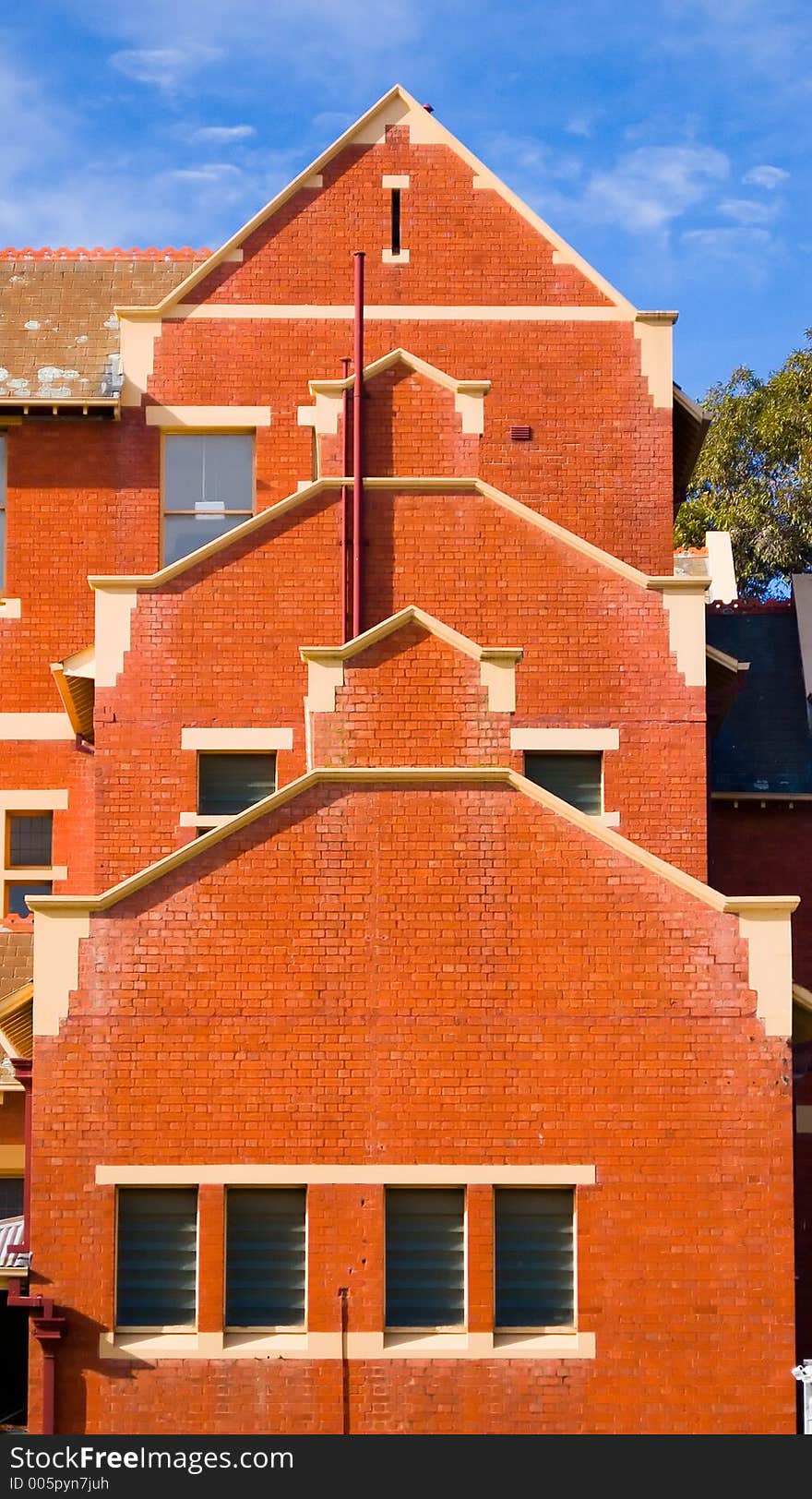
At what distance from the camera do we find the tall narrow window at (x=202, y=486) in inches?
1028

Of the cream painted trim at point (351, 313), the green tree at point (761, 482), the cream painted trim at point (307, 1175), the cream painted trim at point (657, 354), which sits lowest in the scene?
the cream painted trim at point (307, 1175)

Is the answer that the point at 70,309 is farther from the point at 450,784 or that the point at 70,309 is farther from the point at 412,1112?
the point at 412,1112

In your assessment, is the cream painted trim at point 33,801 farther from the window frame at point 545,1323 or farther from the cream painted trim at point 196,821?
the window frame at point 545,1323

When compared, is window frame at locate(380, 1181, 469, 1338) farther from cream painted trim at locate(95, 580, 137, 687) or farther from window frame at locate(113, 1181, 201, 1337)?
cream painted trim at locate(95, 580, 137, 687)

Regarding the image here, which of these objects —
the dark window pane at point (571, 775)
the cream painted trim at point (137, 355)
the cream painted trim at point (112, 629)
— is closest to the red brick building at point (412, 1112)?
the dark window pane at point (571, 775)

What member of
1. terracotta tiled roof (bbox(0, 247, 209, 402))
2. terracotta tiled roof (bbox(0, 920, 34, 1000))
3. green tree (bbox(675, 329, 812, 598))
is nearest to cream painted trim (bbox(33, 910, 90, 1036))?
terracotta tiled roof (bbox(0, 920, 34, 1000))

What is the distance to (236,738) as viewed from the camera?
22.7 meters

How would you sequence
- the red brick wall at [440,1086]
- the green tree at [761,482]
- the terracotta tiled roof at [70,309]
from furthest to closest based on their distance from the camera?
1. the green tree at [761,482]
2. the terracotta tiled roof at [70,309]
3. the red brick wall at [440,1086]

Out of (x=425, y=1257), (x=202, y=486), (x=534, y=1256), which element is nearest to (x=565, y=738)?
(x=534, y=1256)

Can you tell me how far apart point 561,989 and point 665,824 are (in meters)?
4.13

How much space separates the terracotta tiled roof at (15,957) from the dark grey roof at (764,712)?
9210mm

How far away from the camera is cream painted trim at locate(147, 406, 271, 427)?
2588 cm

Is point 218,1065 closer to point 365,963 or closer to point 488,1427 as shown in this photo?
point 365,963

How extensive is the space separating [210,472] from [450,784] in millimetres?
8636
